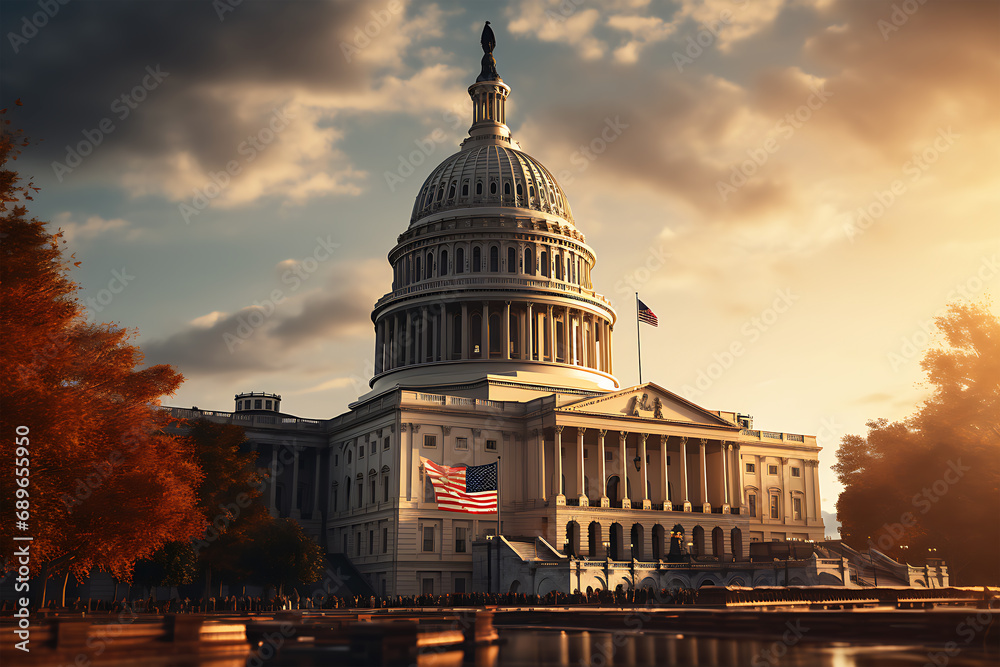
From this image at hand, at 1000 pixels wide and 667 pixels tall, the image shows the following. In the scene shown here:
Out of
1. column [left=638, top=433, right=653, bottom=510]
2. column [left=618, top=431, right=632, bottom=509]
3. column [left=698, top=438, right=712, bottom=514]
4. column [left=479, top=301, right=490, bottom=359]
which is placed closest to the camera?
column [left=618, top=431, right=632, bottom=509]

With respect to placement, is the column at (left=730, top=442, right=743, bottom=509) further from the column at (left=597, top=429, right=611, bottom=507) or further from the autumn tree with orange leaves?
the autumn tree with orange leaves

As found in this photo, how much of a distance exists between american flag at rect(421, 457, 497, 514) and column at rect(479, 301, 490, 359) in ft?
95.0

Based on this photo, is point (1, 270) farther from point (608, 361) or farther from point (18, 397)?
point (608, 361)

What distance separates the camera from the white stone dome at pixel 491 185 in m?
111

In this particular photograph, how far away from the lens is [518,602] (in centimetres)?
6278

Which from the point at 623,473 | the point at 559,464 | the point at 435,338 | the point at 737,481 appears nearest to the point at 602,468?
the point at 623,473

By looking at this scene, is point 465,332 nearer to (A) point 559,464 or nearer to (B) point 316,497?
(B) point 316,497

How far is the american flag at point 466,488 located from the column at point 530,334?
30.3m

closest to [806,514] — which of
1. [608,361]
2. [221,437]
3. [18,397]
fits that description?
[608,361]

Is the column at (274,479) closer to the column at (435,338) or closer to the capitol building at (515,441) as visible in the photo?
the capitol building at (515,441)

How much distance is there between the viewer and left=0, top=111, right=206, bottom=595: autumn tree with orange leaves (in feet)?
102

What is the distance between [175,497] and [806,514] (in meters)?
82.9

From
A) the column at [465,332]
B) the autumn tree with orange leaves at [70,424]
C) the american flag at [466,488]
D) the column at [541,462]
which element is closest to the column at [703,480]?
the column at [541,462]

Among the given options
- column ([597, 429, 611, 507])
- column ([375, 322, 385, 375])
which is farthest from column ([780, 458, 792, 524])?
column ([375, 322, 385, 375])
